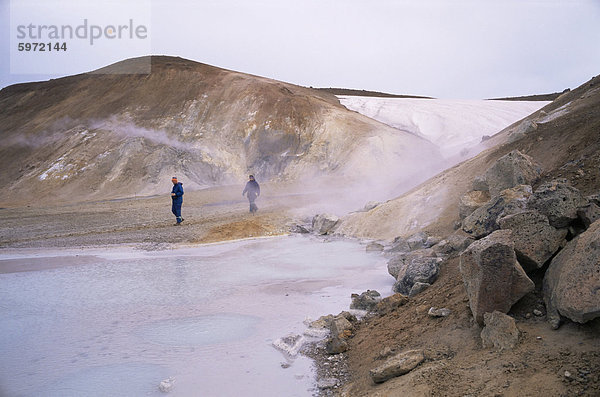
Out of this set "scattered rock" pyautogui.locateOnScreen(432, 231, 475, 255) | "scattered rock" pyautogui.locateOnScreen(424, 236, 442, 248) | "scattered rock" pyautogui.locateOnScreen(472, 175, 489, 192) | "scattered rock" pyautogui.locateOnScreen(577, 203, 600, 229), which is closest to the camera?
"scattered rock" pyautogui.locateOnScreen(577, 203, 600, 229)

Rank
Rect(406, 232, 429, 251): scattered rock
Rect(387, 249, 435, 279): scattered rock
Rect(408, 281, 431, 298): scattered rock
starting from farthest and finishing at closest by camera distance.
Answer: Rect(406, 232, 429, 251): scattered rock, Rect(387, 249, 435, 279): scattered rock, Rect(408, 281, 431, 298): scattered rock

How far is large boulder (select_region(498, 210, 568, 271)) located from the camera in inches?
160

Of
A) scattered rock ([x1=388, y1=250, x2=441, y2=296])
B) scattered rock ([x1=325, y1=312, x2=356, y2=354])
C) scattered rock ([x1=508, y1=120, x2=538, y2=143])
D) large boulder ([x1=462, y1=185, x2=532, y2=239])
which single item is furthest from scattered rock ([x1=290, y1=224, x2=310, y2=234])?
scattered rock ([x1=325, y1=312, x2=356, y2=354])

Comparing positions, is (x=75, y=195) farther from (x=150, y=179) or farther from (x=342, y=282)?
(x=342, y=282)

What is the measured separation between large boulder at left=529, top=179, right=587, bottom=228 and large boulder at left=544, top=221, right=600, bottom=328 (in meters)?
0.41

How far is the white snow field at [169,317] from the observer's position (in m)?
4.36

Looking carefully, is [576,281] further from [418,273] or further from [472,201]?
[472,201]

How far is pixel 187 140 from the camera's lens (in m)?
28.6

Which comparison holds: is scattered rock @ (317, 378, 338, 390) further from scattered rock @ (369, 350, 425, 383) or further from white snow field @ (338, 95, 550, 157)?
white snow field @ (338, 95, 550, 157)

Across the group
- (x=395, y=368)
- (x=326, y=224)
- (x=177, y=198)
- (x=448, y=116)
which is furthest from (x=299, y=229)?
(x=448, y=116)

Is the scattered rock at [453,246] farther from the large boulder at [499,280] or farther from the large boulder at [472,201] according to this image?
the large boulder at [499,280]

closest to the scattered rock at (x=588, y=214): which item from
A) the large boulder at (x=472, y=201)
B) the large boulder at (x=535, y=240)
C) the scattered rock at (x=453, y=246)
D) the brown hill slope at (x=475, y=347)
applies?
the large boulder at (x=535, y=240)

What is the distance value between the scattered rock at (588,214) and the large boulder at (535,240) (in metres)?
0.20

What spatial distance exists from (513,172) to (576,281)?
4.42m
